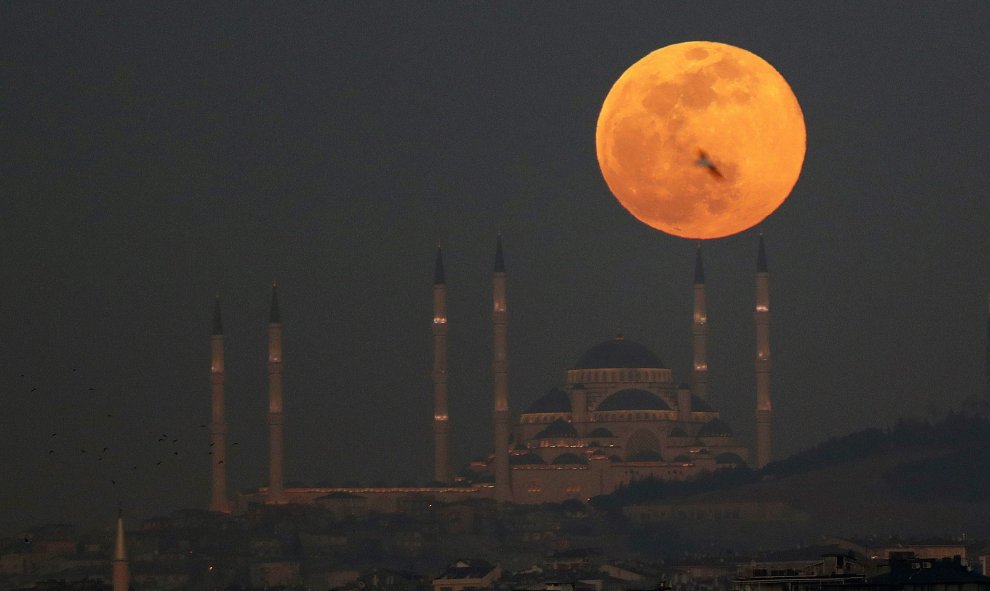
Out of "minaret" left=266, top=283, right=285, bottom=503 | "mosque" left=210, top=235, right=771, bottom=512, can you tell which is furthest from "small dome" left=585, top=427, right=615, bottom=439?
"minaret" left=266, top=283, right=285, bottom=503

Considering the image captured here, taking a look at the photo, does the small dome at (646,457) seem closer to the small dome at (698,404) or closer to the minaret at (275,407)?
the small dome at (698,404)

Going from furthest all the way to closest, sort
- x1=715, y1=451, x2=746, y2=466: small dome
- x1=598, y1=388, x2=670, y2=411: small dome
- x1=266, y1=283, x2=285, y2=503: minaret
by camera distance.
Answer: x1=598, y1=388, x2=670, y2=411: small dome, x1=715, y1=451, x2=746, y2=466: small dome, x1=266, y1=283, x2=285, y2=503: minaret

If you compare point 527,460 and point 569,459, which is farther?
point 569,459

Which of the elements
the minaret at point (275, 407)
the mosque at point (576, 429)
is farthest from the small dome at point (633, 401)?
the minaret at point (275, 407)

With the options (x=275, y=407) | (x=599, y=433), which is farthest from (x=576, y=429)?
(x=275, y=407)

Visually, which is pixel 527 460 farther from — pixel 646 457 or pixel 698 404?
pixel 698 404

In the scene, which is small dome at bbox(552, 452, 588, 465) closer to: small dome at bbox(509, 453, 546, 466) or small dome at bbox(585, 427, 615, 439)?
small dome at bbox(509, 453, 546, 466)

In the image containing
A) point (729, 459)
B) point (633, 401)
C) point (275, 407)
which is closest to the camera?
point (275, 407)
